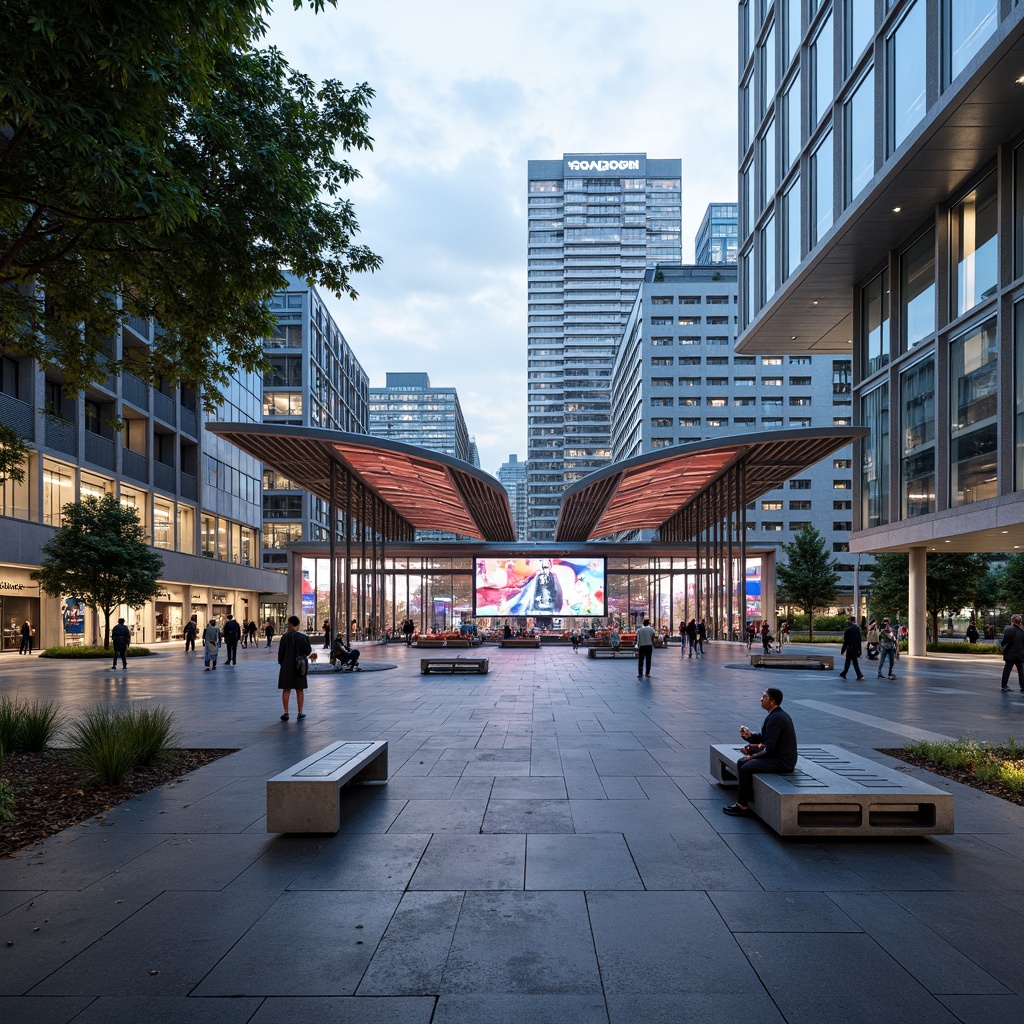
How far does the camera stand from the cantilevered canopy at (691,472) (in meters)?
30.5

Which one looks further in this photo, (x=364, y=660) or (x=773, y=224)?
(x=773, y=224)

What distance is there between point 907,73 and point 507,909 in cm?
2933

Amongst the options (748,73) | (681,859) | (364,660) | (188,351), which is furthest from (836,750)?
(748,73)

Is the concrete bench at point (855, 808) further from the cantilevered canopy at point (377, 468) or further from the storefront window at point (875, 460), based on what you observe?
the storefront window at point (875, 460)

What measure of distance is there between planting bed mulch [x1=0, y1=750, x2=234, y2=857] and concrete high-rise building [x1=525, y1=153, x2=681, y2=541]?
138 m

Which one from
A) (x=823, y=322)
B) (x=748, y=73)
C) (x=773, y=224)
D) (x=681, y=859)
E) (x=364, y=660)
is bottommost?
(x=364, y=660)

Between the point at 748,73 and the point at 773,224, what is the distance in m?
11.1

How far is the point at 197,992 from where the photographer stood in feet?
12.6

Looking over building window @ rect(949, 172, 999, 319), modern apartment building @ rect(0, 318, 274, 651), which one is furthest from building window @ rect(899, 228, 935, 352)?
modern apartment building @ rect(0, 318, 274, 651)

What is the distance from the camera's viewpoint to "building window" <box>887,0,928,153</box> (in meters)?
24.5

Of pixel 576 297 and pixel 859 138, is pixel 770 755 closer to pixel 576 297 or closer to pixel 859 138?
pixel 859 138

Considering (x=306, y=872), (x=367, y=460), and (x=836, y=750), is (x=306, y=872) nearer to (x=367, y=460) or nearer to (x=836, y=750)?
(x=836, y=750)

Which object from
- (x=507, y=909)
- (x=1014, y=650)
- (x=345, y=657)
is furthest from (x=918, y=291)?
(x=507, y=909)

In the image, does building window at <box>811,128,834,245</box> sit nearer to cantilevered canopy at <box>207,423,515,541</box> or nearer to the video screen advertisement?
cantilevered canopy at <box>207,423,515,541</box>
